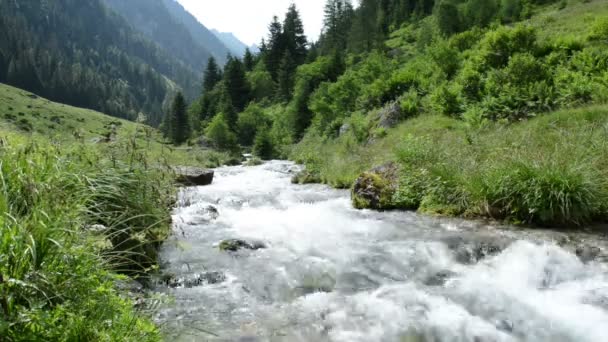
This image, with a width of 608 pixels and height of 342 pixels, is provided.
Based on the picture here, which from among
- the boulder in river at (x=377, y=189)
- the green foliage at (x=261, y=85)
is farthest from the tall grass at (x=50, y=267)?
the green foliage at (x=261, y=85)

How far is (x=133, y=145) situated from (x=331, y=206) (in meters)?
7.22

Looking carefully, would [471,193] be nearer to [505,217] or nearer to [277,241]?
[505,217]

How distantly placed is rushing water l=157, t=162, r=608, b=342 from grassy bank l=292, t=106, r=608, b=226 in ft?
2.27

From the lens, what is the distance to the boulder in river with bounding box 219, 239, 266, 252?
711 centimetres

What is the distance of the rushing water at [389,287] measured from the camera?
4.20 meters

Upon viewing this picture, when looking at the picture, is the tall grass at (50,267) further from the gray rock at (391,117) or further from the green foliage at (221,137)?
the green foliage at (221,137)

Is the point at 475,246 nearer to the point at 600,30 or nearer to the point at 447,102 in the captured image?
the point at 447,102

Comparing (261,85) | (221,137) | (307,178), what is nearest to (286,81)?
(261,85)

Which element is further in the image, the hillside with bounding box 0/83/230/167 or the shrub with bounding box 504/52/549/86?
the shrub with bounding box 504/52/549/86

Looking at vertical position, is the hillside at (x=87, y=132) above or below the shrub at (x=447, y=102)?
below

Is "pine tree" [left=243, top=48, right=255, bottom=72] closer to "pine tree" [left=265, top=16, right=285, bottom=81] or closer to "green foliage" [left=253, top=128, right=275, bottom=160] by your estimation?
"pine tree" [left=265, top=16, right=285, bottom=81]

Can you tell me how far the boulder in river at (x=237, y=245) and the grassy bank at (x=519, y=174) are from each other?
4394mm

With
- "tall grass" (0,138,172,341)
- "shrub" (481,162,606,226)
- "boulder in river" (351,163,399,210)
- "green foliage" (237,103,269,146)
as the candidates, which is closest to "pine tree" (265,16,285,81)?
"green foliage" (237,103,269,146)

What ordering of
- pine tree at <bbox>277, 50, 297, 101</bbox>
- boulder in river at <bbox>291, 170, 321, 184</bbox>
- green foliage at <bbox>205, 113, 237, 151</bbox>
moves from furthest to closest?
pine tree at <bbox>277, 50, 297, 101</bbox> → green foliage at <bbox>205, 113, 237, 151</bbox> → boulder in river at <bbox>291, 170, 321, 184</bbox>
